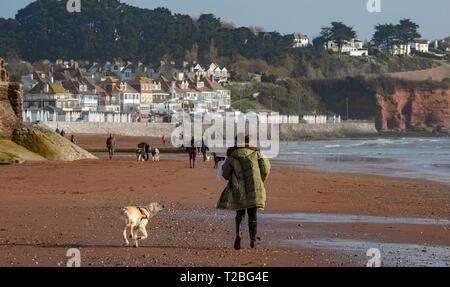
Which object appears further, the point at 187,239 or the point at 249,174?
the point at 187,239

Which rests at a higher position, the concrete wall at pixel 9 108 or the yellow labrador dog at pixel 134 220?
the concrete wall at pixel 9 108

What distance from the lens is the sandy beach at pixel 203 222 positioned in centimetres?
1043

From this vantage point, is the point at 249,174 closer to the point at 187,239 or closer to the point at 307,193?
the point at 187,239

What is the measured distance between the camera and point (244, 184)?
11.2 metres

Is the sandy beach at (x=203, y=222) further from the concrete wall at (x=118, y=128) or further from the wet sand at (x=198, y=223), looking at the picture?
the concrete wall at (x=118, y=128)

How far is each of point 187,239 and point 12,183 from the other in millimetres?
9302

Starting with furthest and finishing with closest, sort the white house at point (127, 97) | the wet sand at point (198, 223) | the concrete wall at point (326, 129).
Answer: the white house at point (127, 97) → the concrete wall at point (326, 129) → the wet sand at point (198, 223)

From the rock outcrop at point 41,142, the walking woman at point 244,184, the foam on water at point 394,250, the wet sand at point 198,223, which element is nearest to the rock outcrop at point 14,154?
the rock outcrop at point 41,142

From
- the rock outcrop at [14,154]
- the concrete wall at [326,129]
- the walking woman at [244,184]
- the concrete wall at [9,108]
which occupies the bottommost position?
the concrete wall at [326,129]

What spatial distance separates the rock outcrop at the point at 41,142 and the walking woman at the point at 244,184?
63.7ft

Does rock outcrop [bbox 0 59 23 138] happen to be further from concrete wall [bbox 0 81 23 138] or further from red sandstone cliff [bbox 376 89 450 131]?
red sandstone cliff [bbox 376 89 450 131]

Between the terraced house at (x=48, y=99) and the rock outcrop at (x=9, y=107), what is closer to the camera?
the rock outcrop at (x=9, y=107)
